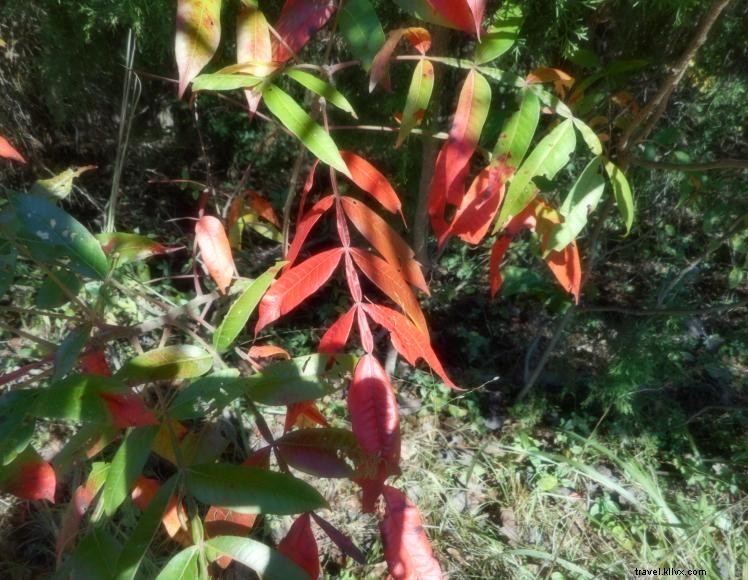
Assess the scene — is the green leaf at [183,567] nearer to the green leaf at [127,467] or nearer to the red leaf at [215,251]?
the green leaf at [127,467]

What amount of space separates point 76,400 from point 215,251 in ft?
1.69

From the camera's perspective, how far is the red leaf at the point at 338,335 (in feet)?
3.60

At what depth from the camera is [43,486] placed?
993 millimetres

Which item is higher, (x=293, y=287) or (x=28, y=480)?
(x=293, y=287)

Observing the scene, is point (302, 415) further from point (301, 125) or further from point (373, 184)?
point (301, 125)

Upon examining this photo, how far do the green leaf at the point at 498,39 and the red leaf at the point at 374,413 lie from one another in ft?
1.77

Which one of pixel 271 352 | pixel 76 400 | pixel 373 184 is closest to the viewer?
pixel 76 400

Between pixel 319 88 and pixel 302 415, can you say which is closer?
pixel 319 88

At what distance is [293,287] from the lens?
111 centimetres

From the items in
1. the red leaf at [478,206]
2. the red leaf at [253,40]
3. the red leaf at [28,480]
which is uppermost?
the red leaf at [253,40]

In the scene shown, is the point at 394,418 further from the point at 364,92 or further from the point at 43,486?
the point at 364,92

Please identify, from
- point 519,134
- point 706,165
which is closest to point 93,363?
point 519,134

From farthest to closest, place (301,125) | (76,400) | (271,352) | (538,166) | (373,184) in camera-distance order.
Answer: (271,352) < (373,184) < (538,166) < (301,125) < (76,400)

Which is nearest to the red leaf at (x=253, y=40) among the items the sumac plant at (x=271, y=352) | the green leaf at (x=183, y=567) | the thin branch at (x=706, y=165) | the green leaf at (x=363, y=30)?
the sumac plant at (x=271, y=352)
